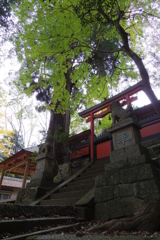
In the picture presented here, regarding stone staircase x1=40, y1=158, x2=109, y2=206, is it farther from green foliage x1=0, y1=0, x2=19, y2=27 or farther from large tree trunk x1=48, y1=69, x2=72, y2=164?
green foliage x1=0, y1=0, x2=19, y2=27

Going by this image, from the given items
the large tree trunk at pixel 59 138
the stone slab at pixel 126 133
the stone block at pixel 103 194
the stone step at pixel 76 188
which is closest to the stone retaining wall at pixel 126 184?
the stone block at pixel 103 194

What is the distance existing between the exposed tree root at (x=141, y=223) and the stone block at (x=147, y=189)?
0.89 ft

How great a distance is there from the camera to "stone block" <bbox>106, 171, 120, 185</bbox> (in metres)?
3.79

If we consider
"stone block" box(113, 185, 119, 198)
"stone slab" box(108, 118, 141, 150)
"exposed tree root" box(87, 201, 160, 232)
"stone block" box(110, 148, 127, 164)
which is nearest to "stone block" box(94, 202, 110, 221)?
"stone block" box(113, 185, 119, 198)

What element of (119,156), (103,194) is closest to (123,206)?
(103,194)

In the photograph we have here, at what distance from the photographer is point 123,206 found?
11.0 feet

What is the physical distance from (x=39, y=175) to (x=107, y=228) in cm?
439

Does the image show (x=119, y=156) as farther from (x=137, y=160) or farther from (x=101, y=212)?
(x=101, y=212)

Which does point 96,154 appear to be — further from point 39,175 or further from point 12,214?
point 12,214

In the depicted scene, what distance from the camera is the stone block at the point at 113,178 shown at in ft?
12.4

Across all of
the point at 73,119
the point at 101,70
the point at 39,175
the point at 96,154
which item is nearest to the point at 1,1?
the point at 101,70

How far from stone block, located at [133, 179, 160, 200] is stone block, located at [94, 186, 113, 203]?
0.61m

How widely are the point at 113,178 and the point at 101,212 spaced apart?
2.55 feet

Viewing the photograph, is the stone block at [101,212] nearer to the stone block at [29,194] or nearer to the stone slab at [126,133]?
the stone slab at [126,133]
